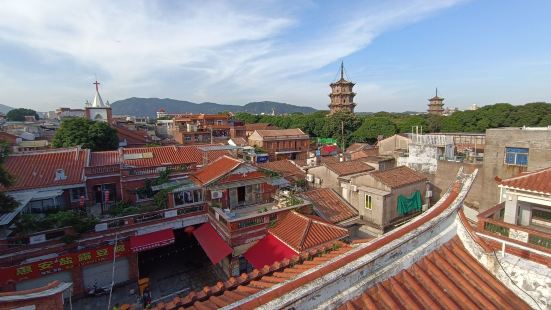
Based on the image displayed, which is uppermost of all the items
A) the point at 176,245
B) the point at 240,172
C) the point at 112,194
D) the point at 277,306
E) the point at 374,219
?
the point at 277,306

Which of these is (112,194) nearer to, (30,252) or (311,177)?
(30,252)

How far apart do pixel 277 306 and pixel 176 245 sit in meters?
17.6

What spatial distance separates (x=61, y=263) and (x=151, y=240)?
3.97 m

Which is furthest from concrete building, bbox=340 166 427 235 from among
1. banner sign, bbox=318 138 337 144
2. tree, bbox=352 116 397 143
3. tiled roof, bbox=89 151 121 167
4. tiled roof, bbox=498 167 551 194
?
banner sign, bbox=318 138 337 144

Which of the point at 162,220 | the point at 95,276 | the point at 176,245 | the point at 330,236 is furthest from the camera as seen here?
the point at 176,245

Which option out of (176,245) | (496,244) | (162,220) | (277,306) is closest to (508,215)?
(496,244)

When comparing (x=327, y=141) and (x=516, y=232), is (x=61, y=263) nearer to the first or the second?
(x=516, y=232)

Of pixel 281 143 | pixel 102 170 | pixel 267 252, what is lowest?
pixel 267 252

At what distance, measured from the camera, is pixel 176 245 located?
18438 millimetres

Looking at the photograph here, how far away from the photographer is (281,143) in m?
47.4

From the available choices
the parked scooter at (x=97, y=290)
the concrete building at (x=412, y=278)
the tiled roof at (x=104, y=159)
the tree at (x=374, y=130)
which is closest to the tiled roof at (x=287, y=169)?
the tiled roof at (x=104, y=159)

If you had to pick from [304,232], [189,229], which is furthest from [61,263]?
[304,232]

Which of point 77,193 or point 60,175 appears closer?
point 60,175

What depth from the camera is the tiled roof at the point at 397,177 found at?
57.4 feet
